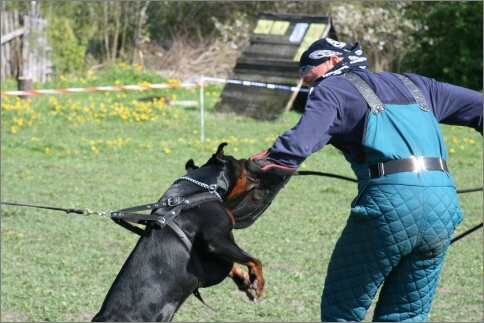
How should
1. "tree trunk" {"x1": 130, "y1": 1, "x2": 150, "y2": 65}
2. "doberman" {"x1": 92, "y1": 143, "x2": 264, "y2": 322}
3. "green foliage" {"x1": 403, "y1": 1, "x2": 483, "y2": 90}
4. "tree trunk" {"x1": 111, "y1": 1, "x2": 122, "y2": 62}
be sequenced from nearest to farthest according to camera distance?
1. "doberman" {"x1": 92, "y1": 143, "x2": 264, "y2": 322}
2. "green foliage" {"x1": 403, "y1": 1, "x2": 483, "y2": 90}
3. "tree trunk" {"x1": 111, "y1": 1, "x2": 122, "y2": 62}
4. "tree trunk" {"x1": 130, "y1": 1, "x2": 150, "y2": 65}

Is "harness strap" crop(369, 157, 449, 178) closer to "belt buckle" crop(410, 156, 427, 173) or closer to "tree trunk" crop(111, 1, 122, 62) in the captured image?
"belt buckle" crop(410, 156, 427, 173)

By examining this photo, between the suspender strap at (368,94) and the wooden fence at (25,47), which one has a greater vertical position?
the suspender strap at (368,94)

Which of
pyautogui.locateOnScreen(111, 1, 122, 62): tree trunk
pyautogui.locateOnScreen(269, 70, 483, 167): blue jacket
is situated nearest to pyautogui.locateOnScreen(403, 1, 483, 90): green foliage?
pyautogui.locateOnScreen(111, 1, 122, 62): tree trunk

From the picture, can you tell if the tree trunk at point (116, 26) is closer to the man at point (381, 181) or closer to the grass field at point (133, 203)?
the grass field at point (133, 203)

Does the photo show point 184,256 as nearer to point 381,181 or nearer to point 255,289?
point 255,289

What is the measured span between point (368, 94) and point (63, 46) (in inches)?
660

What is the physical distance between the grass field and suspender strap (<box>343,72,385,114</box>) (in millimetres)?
2298

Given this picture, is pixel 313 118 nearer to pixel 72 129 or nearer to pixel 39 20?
pixel 72 129

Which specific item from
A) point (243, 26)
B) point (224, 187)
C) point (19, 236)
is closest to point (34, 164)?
Result: point (19, 236)

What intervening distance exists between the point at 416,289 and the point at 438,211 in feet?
1.37

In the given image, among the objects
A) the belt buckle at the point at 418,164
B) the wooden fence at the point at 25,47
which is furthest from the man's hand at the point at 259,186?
the wooden fence at the point at 25,47

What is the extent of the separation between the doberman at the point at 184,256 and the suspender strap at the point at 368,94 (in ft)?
2.16

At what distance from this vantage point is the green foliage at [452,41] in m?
18.3

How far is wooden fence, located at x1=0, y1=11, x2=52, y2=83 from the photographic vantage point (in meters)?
19.1
